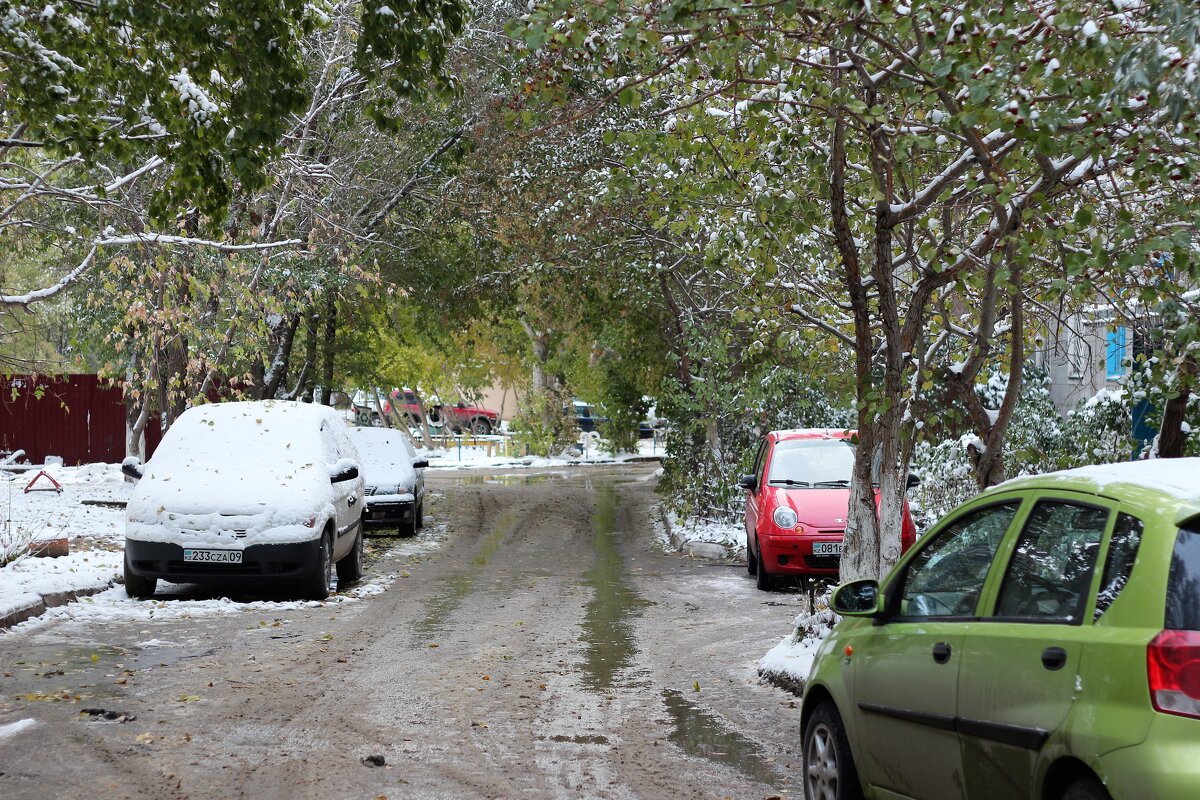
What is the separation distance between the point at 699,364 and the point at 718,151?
39.6ft

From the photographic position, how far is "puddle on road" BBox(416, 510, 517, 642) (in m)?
11.9

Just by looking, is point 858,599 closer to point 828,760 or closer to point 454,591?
point 828,760

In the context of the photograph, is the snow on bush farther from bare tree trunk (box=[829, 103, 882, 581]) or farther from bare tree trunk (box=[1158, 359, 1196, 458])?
bare tree trunk (box=[829, 103, 882, 581])

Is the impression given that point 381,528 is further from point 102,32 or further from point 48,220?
point 102,32

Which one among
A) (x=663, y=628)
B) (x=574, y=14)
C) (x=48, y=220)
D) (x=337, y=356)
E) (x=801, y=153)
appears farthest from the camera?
(x=337, y=356)

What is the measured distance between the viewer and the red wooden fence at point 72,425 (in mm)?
34062

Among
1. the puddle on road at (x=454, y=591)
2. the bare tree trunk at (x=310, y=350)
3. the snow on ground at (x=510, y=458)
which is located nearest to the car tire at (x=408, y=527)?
the puddle on road at (x=454, y=591)

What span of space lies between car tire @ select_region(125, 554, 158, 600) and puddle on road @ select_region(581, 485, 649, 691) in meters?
4.30

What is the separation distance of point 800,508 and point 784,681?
19.1 ft

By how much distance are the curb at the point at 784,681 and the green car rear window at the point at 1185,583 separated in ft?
17.0

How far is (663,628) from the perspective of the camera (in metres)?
11.9

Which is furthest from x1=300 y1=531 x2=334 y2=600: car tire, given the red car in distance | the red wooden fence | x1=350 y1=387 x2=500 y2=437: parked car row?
the red car in distance

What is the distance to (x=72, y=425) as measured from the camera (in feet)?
113

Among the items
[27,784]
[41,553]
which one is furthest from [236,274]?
[27,784]
